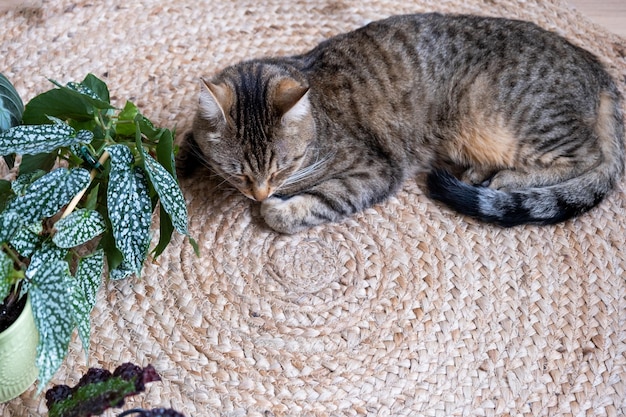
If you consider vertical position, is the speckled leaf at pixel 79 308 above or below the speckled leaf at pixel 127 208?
below

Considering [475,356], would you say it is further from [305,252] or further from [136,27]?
[136,27]

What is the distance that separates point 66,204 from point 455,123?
1021 millimetres

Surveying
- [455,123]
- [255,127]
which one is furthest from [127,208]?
[455,123]

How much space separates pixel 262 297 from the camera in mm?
1501

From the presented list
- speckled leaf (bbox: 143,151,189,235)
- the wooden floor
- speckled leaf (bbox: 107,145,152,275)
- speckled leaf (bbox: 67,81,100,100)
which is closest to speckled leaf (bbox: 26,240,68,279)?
speckled leaf (bbox: 107,145,152,275)

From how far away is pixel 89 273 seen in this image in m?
1.19

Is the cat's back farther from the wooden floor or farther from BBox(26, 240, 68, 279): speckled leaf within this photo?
BBox(26, 240, 68, 279): speckled leaf

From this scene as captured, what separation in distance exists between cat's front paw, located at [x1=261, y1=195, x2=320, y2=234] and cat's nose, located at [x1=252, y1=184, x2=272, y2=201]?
0.04 metres

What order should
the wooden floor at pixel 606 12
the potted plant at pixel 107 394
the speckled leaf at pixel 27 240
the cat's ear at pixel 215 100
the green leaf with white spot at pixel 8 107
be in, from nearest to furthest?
1. the potted plant at pixel 107 394
2. the speckled leaf at pixel 27 240
3. the green leaf with white spot at pixel 8 107
4. the cat's ear at pixel 215 100
5. the wooden floor at pixel 606 12

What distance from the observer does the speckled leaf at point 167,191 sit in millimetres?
1152

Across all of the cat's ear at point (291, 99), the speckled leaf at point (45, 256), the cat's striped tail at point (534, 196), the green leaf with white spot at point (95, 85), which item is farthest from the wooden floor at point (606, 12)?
the speckled leaf at point (45, 256)

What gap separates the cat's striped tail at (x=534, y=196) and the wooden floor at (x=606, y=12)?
32.2 inches

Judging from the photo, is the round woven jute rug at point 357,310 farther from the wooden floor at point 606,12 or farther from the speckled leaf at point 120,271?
the wooden floor at point 606,12

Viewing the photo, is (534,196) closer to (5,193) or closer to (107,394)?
(107,394)
